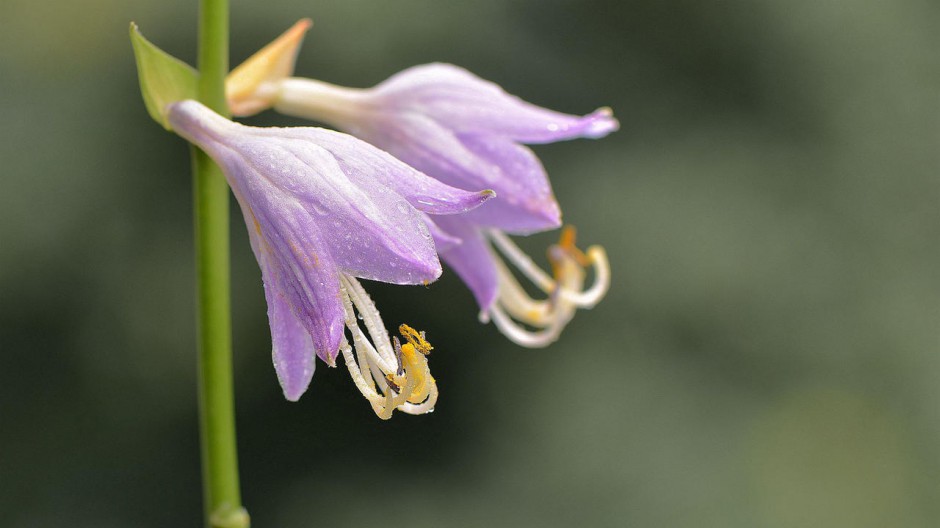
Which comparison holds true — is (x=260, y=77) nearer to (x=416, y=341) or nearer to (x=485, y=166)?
(x=485, y=166)

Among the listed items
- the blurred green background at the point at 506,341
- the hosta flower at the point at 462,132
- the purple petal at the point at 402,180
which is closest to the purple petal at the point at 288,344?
the purple petal at the point at 402,180

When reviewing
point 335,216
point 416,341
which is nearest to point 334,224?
point 335,216

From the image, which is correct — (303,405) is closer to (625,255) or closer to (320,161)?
(625,255)

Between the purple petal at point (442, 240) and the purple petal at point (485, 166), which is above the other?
the purple petal at point (485, 166)

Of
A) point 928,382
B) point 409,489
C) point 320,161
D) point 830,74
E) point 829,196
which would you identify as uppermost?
point 830,74

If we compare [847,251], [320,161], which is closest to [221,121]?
[320,161]

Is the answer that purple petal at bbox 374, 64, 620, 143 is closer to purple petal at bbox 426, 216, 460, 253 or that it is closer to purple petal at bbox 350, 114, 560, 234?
purple petal at bbox 350, 114, 560, 234

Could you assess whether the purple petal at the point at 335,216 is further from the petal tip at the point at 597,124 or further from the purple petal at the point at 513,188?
the petal tip at the point at 597,124
